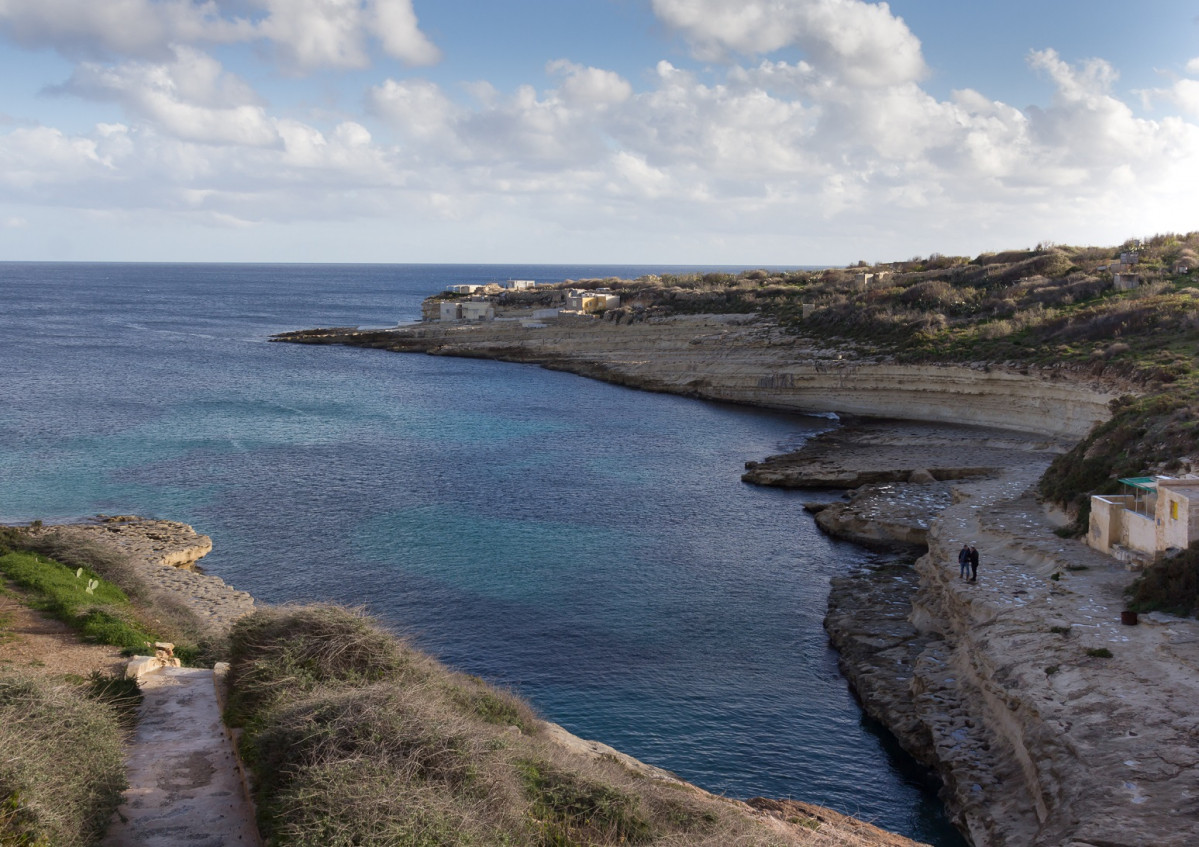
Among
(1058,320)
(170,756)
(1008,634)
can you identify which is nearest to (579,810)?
(170,756)

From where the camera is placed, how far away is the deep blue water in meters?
19.3

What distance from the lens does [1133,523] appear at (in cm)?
2164

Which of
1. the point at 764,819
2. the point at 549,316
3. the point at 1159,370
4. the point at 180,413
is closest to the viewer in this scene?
the point at 764,819

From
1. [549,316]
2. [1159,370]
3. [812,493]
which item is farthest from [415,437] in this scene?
[549,316]

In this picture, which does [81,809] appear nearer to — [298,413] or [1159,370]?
[1159,370]

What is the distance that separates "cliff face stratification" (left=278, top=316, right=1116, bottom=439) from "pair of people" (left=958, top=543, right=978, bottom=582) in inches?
790

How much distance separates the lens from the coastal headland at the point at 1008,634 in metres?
13.8

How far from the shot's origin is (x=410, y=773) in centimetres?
1012

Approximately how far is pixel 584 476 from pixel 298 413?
72.2 feet

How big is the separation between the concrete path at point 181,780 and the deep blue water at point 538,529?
7285mm

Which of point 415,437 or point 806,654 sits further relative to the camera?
point 415,437

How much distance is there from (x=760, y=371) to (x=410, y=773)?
54015mm

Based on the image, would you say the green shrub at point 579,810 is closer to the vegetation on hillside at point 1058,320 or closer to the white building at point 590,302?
the vegetation on hillside at point 1058,320

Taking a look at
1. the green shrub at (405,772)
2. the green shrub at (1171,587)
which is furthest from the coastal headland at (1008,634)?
the green shrub at (405,772)
